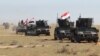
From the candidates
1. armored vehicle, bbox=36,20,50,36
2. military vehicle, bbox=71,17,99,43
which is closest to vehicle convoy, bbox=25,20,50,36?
armored vehicle, bbox=36,20,50,36

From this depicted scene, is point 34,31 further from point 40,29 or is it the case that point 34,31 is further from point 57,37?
point 57,37

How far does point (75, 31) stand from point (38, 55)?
16995mm

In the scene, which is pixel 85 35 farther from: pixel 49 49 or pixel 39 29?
pixel 39 29

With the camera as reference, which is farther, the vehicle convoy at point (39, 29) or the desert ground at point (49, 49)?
the vehicle convoy at point (39, 29)

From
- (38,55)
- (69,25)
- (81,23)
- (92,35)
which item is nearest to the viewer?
(38,55)

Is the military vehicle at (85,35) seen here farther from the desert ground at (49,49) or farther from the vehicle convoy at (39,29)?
the vehicle convoy at (39,29)

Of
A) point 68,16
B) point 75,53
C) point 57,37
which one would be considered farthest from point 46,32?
point 75,53

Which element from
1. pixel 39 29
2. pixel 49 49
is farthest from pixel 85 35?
pixel 39 29

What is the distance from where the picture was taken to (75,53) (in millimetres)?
28234

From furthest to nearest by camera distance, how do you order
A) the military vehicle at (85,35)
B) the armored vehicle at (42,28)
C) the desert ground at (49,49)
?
the armored vehicle at (42,28), the military vehicle at (85,35), the desert ground at (49,49)

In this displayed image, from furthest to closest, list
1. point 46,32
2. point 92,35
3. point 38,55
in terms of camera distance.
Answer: point 46,32 < point 92,35 < point 38,55

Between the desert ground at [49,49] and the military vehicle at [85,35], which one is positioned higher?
the military vehicle at [85,35]

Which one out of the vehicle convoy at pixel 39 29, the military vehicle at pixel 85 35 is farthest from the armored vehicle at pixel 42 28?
the military vehicle at pixel 85 35

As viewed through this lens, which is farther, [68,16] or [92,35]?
[68,16]
